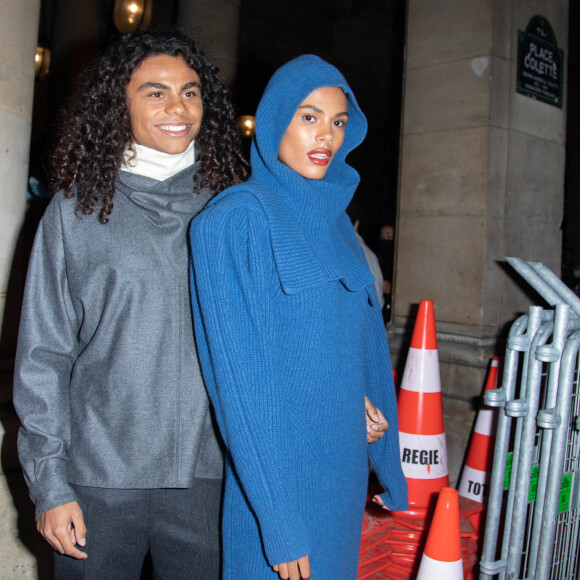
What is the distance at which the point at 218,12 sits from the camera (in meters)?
7.50

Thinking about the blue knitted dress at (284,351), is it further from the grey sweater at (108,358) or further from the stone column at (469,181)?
the stone column at (469,181)

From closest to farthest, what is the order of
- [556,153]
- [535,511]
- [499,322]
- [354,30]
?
[535,511] < [499,322] < [556,153] < [354,30]

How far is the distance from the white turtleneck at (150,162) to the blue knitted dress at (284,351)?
298mm

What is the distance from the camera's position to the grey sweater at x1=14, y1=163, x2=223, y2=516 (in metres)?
1.68

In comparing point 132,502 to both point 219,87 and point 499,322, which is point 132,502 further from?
point 499,322

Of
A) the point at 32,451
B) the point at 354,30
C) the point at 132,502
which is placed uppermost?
the point at 354,30

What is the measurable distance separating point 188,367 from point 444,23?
13.5 ft

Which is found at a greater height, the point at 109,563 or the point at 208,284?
the point at 208,284

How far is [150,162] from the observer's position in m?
1.89

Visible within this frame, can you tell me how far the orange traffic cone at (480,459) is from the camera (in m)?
4.11

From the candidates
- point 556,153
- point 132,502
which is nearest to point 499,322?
point 556,153

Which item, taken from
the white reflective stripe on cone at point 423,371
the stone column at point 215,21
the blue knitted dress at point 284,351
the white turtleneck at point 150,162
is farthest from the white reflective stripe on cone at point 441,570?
the stone column at point 215,21

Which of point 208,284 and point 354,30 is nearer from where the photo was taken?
point 208,284

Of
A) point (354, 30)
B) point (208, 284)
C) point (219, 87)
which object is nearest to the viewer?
point (208, 284)
